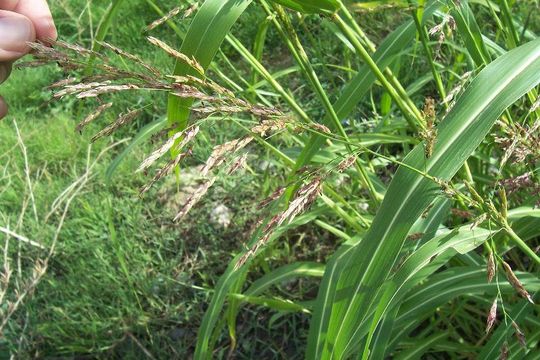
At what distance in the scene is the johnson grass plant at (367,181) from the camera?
918 mm

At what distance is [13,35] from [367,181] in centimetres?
66

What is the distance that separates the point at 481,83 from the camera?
1.04 m

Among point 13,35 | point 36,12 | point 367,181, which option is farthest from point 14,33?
point 367,181

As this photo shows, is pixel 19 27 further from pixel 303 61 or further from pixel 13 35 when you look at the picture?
pixel 303 61

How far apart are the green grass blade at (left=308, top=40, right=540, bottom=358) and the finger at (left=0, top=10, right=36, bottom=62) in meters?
0.52

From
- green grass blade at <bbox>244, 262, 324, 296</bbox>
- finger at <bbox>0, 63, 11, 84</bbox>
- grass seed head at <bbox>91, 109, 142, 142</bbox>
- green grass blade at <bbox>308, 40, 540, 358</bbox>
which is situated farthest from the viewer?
green grass blade at <bbox>244, 262, 324, 296</bbox>

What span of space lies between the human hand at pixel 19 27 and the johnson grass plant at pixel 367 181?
86mm

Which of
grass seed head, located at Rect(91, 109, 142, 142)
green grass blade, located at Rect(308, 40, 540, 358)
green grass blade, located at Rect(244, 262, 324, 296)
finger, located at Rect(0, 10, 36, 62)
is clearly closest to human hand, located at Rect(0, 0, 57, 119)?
finger, located at Rect(0, 10, 36, 62)

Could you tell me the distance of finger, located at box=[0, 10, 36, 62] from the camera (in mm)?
1052

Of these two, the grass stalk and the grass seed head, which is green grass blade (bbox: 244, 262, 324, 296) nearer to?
the grass stalk

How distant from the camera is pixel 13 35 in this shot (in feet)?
3.45

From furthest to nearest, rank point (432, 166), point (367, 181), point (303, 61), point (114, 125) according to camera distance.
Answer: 1. point (367, 181)
2. point (303, 61)
3. point (432, 166)
4. point (114, 125)

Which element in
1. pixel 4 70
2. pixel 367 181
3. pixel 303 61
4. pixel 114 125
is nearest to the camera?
pixel 114 125

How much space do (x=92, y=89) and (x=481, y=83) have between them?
0.49 meters
